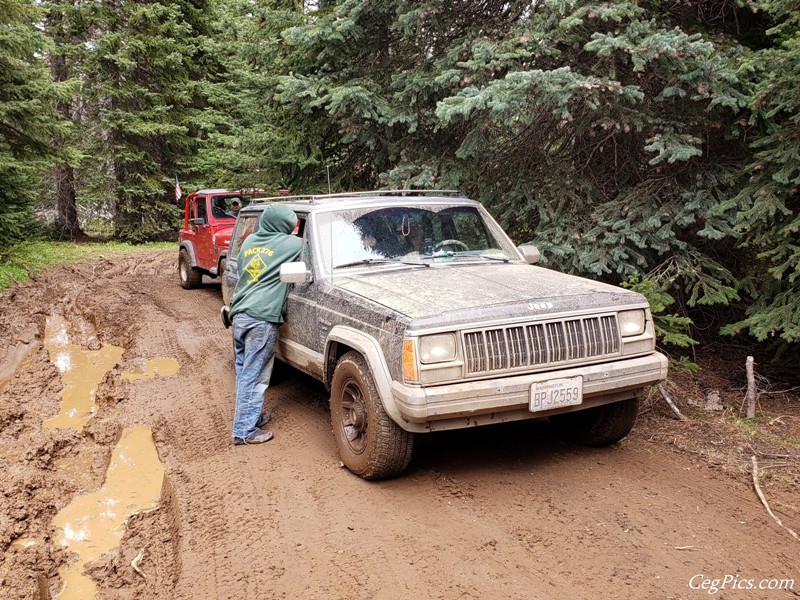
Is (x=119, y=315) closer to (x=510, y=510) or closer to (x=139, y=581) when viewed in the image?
(x=139, y=581)

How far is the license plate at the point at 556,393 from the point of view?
4.00 metres

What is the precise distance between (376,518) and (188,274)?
10904mm

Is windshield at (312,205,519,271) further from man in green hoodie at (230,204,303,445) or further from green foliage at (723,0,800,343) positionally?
green foliage at (723,0,800,343)

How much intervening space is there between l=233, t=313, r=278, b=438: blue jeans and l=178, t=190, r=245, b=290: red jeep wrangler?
6493 millimetres

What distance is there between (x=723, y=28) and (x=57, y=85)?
44.1 feet

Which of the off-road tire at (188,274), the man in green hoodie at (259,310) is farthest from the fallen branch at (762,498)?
the off-road tire at (188,274)

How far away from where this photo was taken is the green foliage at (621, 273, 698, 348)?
18.9 feet

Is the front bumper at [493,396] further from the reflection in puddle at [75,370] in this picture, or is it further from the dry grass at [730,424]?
the reflection in puddle at [75,370]

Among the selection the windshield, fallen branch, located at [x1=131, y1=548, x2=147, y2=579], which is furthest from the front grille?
fallen branch, located at [x1=131, y1=548, x2=147, y2=579]

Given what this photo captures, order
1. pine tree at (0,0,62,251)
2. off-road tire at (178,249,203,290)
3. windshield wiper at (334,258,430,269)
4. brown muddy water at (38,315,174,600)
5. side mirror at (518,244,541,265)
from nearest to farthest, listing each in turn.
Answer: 1. brown muddy water at (38,315,174,600)
2. windshield wiper at (334,258,430,269)
3. side mirror at (518,244,541,265)
4. pine tree at (0,0,62,251)
5. off-road tire at (178,249,203,290)

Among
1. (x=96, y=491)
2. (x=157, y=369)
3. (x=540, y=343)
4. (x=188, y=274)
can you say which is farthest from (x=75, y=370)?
(x=540, y=343)

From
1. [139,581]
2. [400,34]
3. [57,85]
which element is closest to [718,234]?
[400,34]

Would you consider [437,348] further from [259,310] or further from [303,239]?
[303,239]

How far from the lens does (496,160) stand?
8125mm
